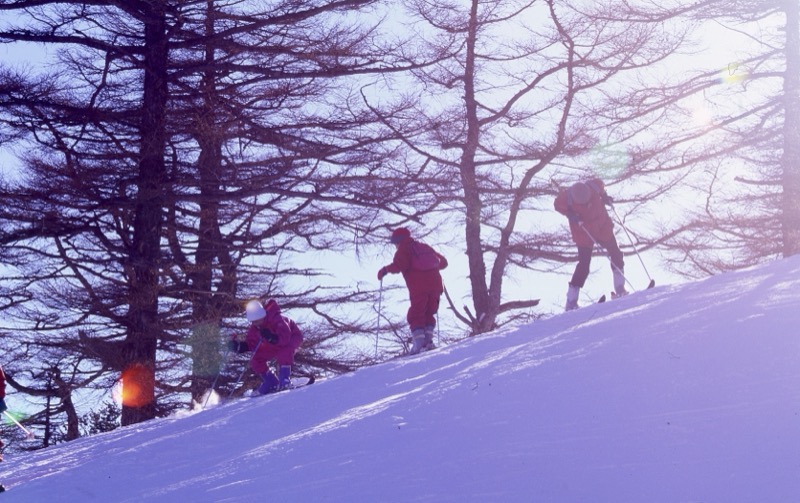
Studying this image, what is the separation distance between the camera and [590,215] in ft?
41.6

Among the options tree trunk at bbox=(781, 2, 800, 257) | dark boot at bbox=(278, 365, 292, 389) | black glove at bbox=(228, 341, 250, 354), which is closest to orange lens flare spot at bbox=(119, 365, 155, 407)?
black glove at bbox=(228, 341, 250, 354)

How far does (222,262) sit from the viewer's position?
2052cm

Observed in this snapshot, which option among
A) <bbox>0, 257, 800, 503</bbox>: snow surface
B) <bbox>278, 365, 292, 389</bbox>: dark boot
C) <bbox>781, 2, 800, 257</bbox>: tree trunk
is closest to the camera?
<bbox>0, 257, 800, 503</bbox>: snow surface

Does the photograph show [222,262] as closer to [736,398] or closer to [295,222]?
[295,222]

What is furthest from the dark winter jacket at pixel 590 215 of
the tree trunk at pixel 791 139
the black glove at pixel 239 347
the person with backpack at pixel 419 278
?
the tree trunk at pixel 791 139

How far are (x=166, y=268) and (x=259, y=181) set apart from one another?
7.64ft

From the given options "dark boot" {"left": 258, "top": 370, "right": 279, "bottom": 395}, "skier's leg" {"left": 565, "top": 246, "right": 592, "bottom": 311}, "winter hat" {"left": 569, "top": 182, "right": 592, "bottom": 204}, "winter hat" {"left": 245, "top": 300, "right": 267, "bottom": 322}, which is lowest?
"dark boot" {"left": 258, "top": 370, "right": 279, "bottom": 395}

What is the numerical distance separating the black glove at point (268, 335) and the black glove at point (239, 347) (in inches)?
23.1

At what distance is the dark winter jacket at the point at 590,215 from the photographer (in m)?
12.6

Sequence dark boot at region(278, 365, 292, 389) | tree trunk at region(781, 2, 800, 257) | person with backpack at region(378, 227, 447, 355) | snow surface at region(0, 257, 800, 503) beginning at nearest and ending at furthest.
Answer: snow surface at region(0, 257, 800, 503) < dark boot at region(278, 365, 292, 389) < person with backpack at region(378, 227, 447, 355) < tree trunk at region(781, 2, 800, 257)

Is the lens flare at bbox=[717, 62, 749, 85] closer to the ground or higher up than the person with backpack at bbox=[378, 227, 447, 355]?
higher up

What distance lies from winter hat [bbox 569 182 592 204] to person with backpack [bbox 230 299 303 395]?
3886 mm

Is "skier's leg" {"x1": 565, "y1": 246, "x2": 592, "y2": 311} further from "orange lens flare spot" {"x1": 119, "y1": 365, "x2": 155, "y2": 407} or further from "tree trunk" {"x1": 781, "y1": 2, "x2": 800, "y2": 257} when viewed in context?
"orange lens flare spot" {"x1": 119, "y1": 365, "x2": 155, "y2": 407}

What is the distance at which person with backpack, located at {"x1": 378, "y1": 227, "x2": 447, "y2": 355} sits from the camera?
43.5 ft
